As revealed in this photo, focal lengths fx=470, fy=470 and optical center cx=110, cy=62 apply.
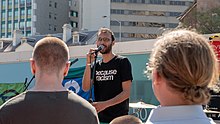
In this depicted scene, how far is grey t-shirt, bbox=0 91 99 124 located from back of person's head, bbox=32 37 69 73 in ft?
0.48

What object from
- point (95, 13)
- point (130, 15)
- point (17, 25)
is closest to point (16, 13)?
point (17, 25)

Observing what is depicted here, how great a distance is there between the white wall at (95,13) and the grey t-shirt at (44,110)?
77.3 metres

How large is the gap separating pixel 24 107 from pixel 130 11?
81.8 m

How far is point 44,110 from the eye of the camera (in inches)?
102

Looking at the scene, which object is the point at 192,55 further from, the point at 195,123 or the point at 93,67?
the point at 93,67

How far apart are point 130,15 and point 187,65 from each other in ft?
271

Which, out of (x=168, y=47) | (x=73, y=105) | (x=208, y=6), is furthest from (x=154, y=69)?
(x=208, y=6)

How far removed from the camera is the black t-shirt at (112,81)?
4191 millimetres

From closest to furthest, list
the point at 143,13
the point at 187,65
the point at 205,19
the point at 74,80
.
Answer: the point at 187,65 < the point at 74,80 < the point at 205,19 < the point at 143,13

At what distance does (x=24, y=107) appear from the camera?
2592mm

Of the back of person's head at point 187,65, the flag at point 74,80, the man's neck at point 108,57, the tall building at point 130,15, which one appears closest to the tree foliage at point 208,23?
the tall building at point 130,15

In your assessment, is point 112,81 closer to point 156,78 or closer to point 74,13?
point 156,78

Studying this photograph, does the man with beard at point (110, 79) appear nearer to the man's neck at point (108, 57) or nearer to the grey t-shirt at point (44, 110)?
the man's neck at point (108, 57)

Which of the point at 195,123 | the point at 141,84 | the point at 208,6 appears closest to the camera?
the point at 195,123
